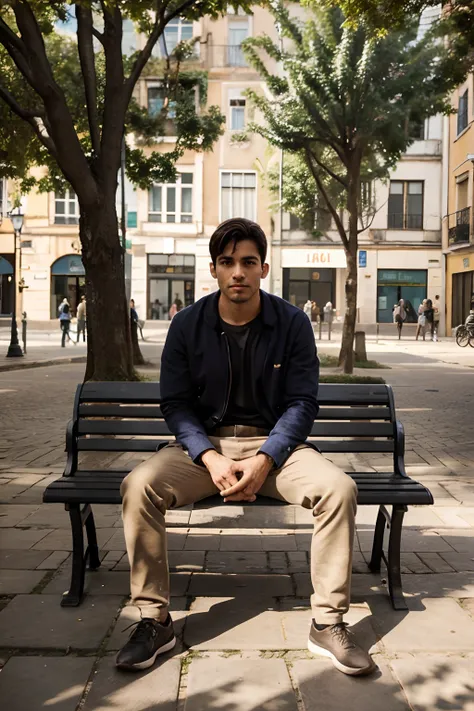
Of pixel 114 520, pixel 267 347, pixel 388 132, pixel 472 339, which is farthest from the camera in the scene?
pixel 472 339

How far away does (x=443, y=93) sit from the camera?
57.5ft

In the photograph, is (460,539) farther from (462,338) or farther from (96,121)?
(462,338)

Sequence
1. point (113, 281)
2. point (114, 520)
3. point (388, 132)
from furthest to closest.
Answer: point (388, 132), point (113, 281), point (114, 520)

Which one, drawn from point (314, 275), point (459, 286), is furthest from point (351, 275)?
point (314, 275)

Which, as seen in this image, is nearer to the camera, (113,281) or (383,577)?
(383,577)

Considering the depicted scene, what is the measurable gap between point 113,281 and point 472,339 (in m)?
20.6

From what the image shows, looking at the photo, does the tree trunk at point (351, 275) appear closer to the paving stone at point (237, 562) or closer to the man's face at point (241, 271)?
the paving stone at point (237, 562)

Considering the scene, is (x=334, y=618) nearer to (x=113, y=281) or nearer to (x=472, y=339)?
(x=113, y=281)

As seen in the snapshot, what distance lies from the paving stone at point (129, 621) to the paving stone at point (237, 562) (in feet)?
1.60

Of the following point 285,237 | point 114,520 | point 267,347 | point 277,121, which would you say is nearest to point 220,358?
point 267,347

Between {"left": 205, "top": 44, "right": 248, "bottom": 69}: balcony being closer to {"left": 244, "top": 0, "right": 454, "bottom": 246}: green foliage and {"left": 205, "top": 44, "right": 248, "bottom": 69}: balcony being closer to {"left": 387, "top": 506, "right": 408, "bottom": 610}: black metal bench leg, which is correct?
{"left": 244, "top": 0, "right": 454, "bottom": 246}: green foliage

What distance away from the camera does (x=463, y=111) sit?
3638 centimetres

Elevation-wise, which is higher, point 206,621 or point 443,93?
point 443,93

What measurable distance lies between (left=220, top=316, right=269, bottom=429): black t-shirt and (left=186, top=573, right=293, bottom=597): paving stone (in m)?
0.79
